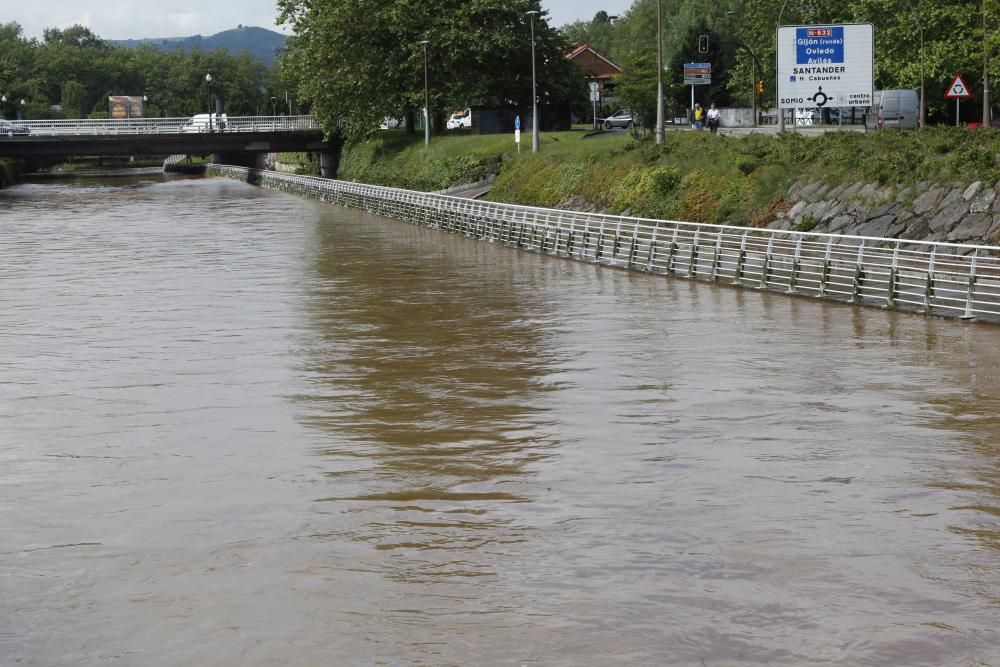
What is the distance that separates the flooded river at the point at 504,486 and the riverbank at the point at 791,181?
9.32 meters

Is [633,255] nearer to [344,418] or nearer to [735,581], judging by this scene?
[344,418]

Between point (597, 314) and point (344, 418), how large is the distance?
11284 mm

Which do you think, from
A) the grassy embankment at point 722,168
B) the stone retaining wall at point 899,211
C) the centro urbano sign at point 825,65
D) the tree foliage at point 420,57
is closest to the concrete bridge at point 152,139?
the tree foliage at point 420,57

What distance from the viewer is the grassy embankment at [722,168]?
126 feet

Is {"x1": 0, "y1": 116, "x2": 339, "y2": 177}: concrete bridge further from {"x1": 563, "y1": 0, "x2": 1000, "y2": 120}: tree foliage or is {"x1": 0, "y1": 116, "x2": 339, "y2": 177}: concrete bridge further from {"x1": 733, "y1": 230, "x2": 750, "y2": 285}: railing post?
{"x1": 733, "y1": 230, "x2": 750, "y2": 285}: railing post

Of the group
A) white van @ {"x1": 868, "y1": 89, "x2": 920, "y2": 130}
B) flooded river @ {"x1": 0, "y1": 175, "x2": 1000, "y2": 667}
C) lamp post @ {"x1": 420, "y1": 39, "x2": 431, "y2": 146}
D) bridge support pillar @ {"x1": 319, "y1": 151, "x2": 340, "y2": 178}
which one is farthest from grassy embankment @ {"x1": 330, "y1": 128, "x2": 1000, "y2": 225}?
bridge support pillar @ {"x1": 319, "y1": 151, "x2": 340, "y2": 178}

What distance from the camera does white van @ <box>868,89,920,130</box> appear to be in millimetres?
64125

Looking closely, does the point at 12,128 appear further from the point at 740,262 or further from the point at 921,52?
the point at 740,262

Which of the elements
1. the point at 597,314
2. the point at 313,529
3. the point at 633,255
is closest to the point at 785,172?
the point at 633,255

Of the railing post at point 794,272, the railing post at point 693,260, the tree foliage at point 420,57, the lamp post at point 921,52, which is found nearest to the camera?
the railing post at point 794,272

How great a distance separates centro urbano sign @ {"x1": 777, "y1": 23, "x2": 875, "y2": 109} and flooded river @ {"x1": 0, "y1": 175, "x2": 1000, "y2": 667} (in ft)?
60.0

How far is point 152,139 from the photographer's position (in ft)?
302

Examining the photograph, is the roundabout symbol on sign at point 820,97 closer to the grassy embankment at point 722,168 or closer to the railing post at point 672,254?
the grassy embankment at point 722,168

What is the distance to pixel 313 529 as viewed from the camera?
40.9 feet
